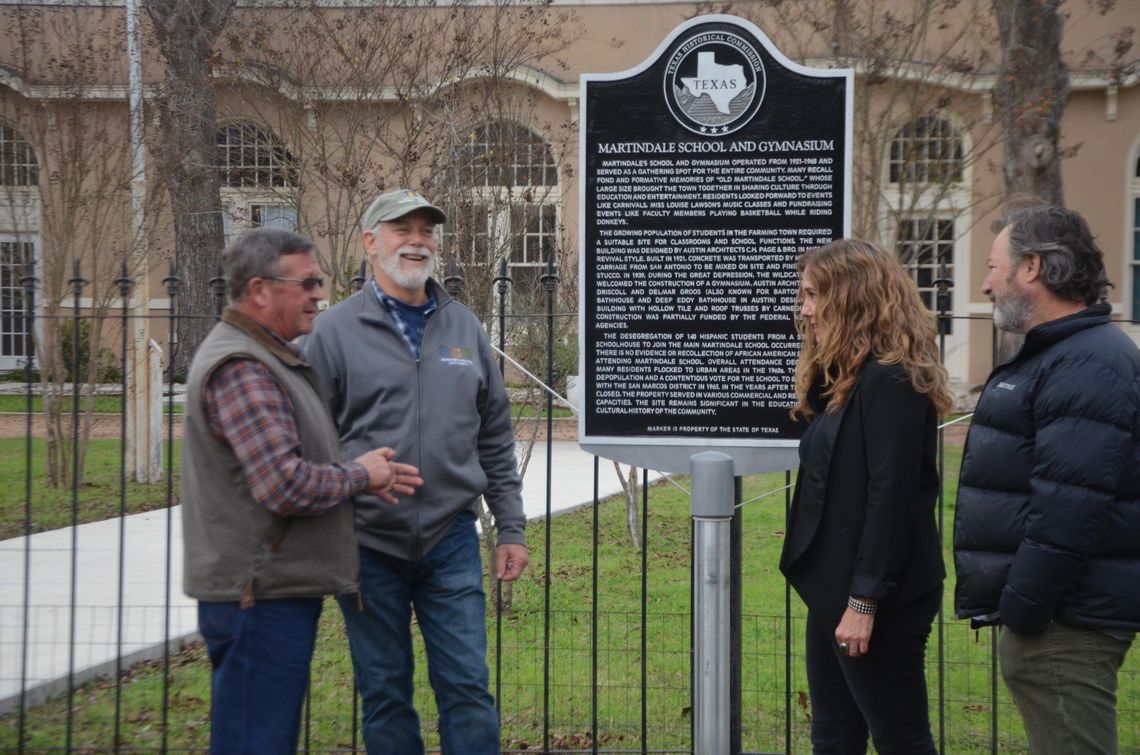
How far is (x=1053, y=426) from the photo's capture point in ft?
10.9

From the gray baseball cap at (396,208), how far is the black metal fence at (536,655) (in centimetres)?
91

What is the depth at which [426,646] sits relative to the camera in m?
4.18

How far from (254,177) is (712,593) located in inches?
277

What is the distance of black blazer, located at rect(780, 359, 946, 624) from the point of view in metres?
3.64

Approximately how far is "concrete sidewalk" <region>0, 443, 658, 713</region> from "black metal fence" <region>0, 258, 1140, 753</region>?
0.06 feet

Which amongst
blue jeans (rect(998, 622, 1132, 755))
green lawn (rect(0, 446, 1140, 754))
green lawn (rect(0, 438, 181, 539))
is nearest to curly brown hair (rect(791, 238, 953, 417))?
blue jeans (rect(998, 622, 1132, 755))

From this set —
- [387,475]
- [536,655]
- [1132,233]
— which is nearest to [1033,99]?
[536,655]

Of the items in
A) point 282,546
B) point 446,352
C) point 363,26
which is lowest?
point 282,546

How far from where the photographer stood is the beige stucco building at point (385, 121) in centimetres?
876

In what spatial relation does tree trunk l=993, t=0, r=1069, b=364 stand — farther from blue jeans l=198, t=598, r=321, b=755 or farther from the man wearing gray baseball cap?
blue jeans l=198, t=598, r=321, b=755

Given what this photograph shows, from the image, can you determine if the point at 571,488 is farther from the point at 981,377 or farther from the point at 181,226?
the point at 981,377

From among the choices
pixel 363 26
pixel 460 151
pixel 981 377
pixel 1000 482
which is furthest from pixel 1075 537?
pixel 981 377

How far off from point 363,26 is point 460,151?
1.83 m

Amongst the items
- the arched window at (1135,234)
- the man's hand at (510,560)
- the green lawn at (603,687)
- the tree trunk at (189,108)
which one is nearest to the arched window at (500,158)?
the tree trunk at (189,108)
